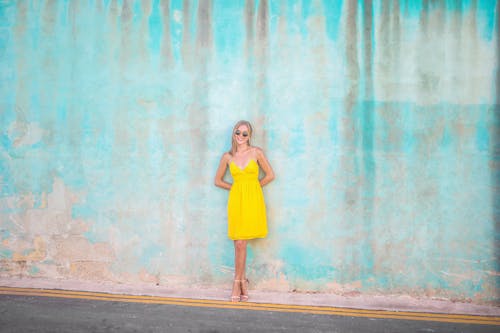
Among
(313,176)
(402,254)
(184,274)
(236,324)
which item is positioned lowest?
(236,324)

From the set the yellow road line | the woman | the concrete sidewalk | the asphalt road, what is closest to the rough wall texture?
the concrete sidewalk

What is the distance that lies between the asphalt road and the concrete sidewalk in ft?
1.20

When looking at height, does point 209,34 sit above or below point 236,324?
above

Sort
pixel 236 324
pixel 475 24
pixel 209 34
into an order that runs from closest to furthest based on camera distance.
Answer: pixel 236 324
pixel 475 24
pixel 209 34

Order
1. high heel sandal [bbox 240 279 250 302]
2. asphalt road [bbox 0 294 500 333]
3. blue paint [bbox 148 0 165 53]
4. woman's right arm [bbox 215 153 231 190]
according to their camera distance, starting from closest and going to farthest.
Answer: asphalt road [bbox 0 294 500 333], high heel sandal [bbox 240 279 250 302], woman's right arm [bbox 215 153 231 190], blue paint [bbox 148 0 165 53]

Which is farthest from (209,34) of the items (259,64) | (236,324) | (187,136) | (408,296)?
(408,296)

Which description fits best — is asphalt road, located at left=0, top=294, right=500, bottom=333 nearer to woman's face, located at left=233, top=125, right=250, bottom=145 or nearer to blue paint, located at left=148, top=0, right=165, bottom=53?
woman's face, located at left=233, top=125, right=250, bottom=145

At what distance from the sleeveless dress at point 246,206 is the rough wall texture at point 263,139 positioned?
31 centimetres

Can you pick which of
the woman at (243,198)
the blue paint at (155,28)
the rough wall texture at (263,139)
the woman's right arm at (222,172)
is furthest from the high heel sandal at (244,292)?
the blue paint at (155,28)

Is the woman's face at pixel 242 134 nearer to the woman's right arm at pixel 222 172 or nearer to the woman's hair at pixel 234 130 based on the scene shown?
the woman's hair at pixel 234 130

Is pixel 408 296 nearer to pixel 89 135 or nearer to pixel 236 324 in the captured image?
pixel 236 324

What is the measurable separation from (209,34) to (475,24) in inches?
126

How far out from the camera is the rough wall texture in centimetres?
524

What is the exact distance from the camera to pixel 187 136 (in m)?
5.66
